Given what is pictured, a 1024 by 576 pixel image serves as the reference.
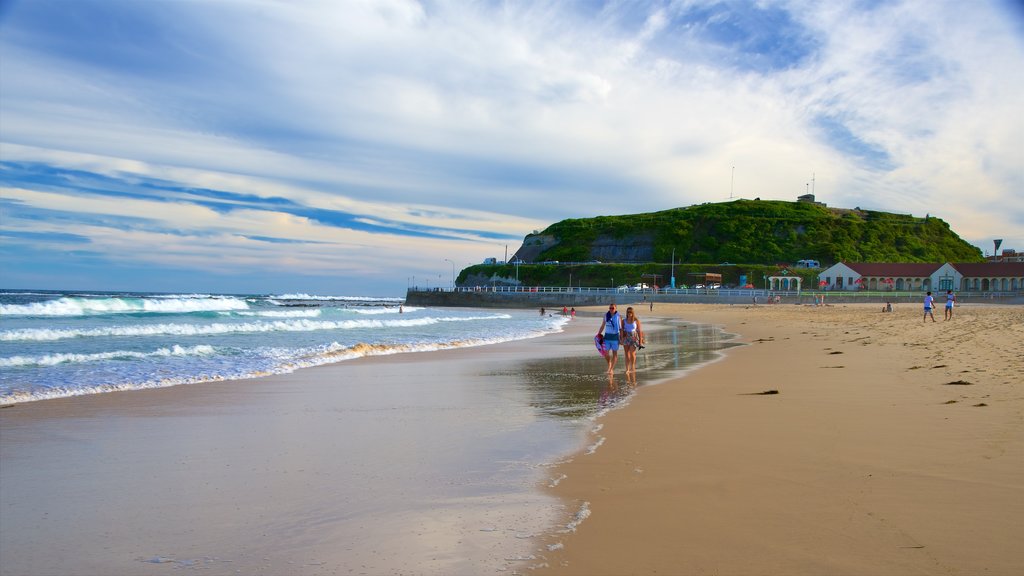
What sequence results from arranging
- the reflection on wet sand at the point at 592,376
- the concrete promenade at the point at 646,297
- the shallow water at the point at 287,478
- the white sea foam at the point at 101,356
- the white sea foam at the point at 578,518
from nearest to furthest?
1. the shallow water at the point at 287,478
2. the white sea foam at the point at 578,518
3. the reflection on wet sand at the point at 592,376
4. the white sea foam at the point at 101,356
5. the concrete promenade at the point at 646,297

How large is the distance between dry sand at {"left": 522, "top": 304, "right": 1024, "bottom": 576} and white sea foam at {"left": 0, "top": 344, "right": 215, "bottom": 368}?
11.7 m

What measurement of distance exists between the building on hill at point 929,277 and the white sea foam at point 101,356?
73.9 metres

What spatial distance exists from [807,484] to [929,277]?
263 feet

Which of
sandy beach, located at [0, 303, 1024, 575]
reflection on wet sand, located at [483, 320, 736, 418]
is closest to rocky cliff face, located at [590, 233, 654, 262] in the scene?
reflection on wet sand, located at [483, 320, 736, 418]

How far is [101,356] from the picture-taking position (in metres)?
14.9

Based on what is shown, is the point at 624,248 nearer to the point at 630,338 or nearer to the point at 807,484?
the point at 630,338

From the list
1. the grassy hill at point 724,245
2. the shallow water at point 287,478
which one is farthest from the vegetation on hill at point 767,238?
the shallow water at point 287,478

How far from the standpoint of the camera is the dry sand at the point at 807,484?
137 inches

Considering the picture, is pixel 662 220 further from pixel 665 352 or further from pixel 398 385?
pixel 398 385

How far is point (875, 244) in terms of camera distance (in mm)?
107312

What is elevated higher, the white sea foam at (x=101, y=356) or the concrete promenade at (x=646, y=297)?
the concrete promenade at (x=646, y=297)

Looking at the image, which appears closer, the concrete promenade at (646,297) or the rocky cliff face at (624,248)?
the concrete promenade at (646,297)

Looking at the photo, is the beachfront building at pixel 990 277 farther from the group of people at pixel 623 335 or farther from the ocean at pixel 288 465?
the ocean at pixel 288 465

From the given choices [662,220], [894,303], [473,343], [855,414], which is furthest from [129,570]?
[662,220]
